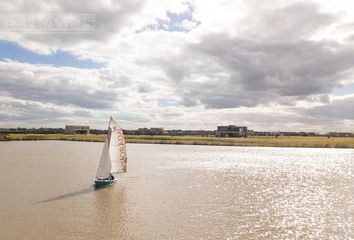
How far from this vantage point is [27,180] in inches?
1673

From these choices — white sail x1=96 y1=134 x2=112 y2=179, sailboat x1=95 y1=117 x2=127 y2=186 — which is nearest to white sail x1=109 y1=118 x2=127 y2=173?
sailboat x1=95 y1=117 x2=127 y2=186

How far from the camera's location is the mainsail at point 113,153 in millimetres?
39969

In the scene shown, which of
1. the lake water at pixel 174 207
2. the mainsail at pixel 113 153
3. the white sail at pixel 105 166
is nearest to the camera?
the lake water at pixel 174 207

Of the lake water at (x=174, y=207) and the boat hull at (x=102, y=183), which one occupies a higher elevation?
the boat hull at (x=102, y=183)

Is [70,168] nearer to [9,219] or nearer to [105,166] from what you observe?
[105,166]

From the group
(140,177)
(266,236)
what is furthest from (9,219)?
(140,177)

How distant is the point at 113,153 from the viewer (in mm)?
41125

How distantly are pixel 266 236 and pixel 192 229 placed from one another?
170 inches

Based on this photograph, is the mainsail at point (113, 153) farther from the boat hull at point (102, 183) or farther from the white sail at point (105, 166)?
the boat hull at point (102, 183)

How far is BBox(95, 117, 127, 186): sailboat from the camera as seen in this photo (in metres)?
39.9

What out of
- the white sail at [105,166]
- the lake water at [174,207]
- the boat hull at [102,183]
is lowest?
the lake water at [174,207]

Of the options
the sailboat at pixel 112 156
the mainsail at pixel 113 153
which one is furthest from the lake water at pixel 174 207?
the mainsail at pixel 113 153

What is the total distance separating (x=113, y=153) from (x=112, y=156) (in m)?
0.33

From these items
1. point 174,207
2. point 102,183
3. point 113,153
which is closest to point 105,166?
point 113,153
